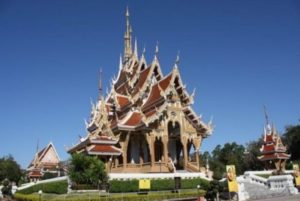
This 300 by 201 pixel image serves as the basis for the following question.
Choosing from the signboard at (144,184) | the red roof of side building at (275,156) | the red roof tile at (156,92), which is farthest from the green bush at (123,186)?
the red roof of side building at (275,156)

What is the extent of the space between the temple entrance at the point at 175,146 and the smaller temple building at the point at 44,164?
36.8 ft

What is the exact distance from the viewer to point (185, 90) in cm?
3262

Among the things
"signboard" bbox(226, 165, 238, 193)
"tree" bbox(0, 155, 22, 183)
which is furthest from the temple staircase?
"tree" bbox(0, 155, 22, 183)

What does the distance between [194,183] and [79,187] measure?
8.59 m

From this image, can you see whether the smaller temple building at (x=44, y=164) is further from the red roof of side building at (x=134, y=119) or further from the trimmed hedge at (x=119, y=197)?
the trimmed hedge at (x=119, y=197)

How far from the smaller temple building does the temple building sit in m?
5.79

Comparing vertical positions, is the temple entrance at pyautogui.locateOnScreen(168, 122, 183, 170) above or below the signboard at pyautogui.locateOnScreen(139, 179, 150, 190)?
above

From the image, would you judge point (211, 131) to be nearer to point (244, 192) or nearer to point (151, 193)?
point (244, 192)

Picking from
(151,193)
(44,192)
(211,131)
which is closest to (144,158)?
(211,131)

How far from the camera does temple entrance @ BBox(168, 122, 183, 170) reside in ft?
105

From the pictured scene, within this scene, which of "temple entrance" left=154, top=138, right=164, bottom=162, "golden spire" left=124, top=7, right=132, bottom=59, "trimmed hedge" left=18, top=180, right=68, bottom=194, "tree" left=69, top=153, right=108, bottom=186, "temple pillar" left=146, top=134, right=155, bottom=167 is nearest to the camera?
"tree" left=69, top=153, right=108, bottom=186

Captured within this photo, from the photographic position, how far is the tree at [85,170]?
62.6 ft

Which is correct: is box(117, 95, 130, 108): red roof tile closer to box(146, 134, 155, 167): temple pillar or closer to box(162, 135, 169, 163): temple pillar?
box(146, 134, 155, 167): temple pillar

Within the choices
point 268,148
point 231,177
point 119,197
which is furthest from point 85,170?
point 268,148
